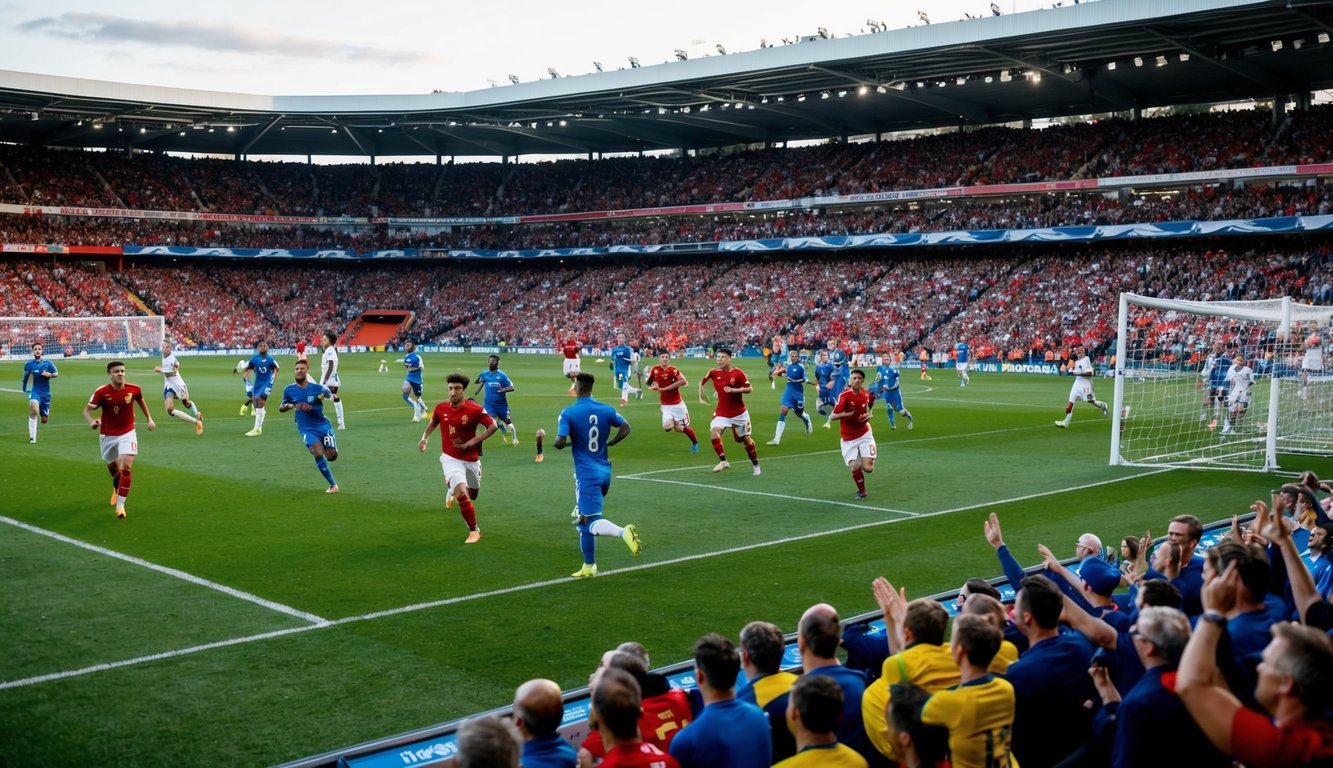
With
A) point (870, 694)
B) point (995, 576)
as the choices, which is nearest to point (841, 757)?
point (870, 694)

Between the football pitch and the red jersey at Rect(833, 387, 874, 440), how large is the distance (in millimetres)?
1205

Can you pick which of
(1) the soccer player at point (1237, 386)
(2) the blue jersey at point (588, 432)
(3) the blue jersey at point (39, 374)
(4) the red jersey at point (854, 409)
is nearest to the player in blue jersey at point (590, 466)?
(2) the blue jersey at point (588, 432)

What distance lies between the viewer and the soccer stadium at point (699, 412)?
5570mm

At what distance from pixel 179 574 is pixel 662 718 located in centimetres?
838

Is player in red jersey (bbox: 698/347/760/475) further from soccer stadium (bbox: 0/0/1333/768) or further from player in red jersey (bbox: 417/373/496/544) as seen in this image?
player in red jersey (bbox: 417/373/496/544)

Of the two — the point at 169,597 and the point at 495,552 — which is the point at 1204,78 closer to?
the point at 495,552

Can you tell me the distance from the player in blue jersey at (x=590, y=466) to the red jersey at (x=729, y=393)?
7.75m

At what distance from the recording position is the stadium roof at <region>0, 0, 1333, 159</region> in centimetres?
4656

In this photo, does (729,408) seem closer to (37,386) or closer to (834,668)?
(834,668)

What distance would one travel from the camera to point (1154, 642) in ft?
15.5

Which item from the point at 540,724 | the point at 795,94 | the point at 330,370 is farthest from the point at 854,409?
the point at 795,94

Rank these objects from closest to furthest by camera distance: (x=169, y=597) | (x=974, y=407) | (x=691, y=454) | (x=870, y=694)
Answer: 1. (x=870, y=694)
2. (x=169, y=597)
3. (x=691, y=454)
4. (x=974, y=407)

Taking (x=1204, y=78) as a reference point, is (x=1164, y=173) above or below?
below

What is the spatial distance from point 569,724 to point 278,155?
89183 mm
